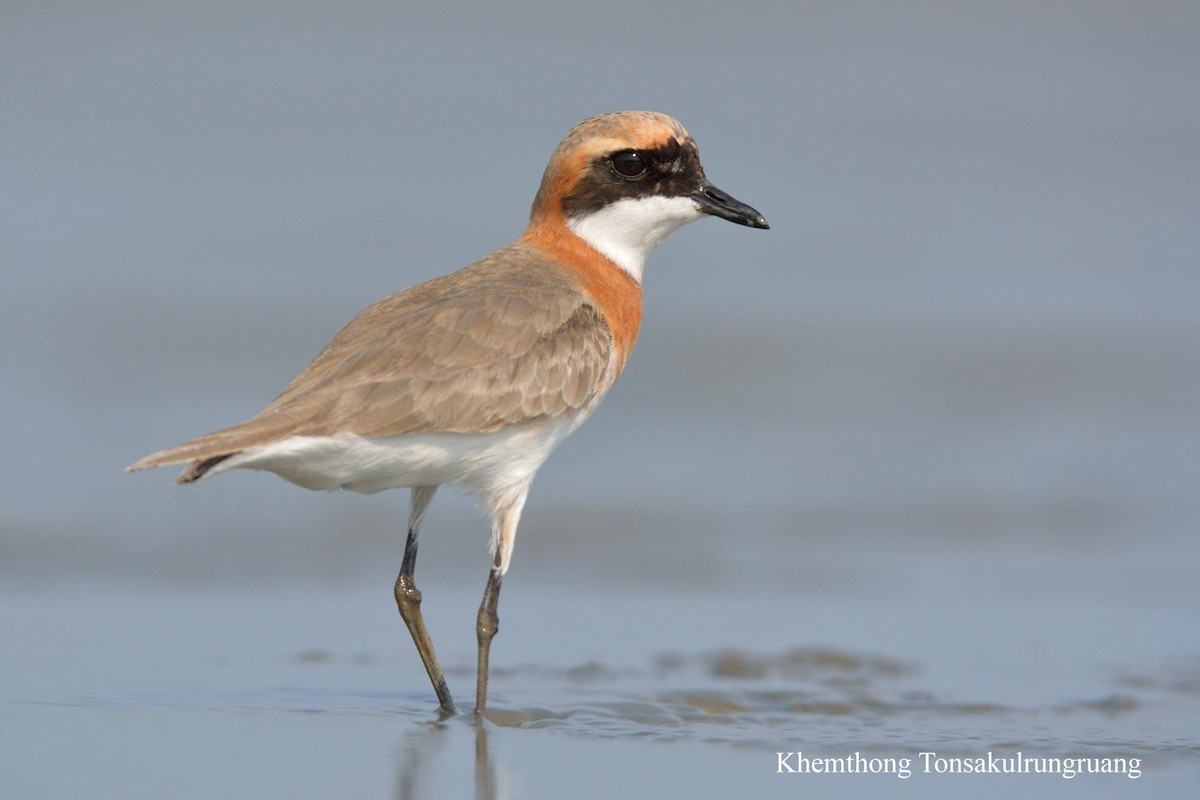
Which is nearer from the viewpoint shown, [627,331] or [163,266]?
[627,331]

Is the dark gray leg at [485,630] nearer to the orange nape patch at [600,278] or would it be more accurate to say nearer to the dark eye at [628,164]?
the orange nape patch at [600,278]

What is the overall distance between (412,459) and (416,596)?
1.00m

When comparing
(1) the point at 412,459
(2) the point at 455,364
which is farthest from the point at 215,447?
(2) the point at 455,364

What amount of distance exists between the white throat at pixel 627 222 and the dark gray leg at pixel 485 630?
1.63 meters

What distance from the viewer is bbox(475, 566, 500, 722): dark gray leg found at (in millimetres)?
7215

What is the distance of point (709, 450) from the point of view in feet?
40.6

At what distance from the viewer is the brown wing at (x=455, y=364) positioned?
258 inches

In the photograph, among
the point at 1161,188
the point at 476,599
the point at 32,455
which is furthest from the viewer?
the point at 1161,188

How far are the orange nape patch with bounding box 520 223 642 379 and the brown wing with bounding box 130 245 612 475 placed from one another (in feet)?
0.46

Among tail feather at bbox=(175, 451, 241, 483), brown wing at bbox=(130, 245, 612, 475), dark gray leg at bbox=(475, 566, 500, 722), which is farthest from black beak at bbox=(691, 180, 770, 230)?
tail feather at bbox=(175, 451, 241, 483)

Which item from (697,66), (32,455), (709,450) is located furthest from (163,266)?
(697,66)

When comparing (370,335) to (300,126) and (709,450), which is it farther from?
(300,126)

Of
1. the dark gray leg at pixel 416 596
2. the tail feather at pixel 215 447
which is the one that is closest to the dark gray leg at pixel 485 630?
the dark gray leg at pixel 416 596

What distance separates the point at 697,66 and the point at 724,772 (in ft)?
69.9
